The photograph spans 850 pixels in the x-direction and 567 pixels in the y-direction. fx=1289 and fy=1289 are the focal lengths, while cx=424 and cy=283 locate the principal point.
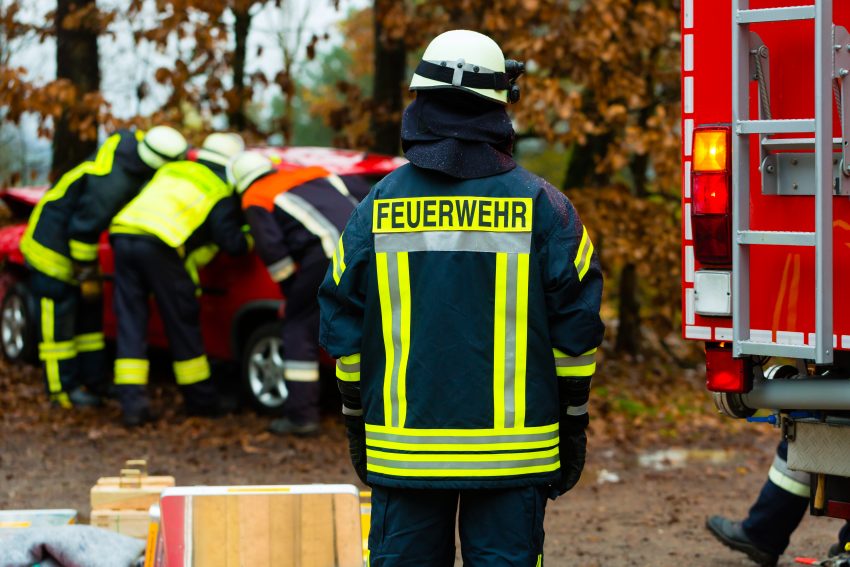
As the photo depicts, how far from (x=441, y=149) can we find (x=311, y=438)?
4992mm

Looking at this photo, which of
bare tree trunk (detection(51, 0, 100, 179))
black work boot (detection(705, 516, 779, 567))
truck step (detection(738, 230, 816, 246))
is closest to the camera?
truck step (detection(738, 230, 816, 246))

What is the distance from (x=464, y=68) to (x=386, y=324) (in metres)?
0.73

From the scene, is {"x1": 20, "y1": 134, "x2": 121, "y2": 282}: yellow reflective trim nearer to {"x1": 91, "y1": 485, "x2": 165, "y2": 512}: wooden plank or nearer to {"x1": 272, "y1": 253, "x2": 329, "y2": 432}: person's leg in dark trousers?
{"x1": 272, "y1": 253, "x2": 329, "y2": 432}: person's leg in dark trousers

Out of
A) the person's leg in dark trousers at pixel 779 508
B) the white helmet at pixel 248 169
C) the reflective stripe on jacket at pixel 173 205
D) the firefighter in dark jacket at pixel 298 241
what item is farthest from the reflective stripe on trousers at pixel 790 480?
the reflective stripe on jacket at pixel 173 205

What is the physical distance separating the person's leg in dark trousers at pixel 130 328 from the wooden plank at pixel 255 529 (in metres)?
4.20

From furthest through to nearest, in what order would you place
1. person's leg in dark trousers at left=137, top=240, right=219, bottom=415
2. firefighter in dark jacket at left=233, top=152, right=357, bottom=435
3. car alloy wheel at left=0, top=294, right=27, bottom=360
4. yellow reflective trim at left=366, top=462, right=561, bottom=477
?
car alloy wheel at left=0, top=294, right=27, bottom=360 < person's leg in dark trousers at left=137, top=240, right=219, bottom=415 < firefighter in dark jacket at left=233, top=152, right=357, bottom=435 < yellow reflective trim at left=366, top=462, right=561, bottom=477

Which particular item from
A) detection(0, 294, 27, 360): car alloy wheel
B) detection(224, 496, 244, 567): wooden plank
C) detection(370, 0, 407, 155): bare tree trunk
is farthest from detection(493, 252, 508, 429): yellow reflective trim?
detection(370, 0, 407, 155): bare tree trunk

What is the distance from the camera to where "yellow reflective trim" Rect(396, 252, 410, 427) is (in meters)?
3.54

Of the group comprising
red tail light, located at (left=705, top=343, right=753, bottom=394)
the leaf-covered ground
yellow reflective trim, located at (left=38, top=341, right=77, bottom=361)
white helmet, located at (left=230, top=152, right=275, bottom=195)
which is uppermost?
white helmet, located at (left=230, top=152, right=275, bottom=195)

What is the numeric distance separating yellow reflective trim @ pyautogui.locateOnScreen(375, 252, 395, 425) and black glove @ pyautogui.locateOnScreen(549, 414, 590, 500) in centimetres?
54

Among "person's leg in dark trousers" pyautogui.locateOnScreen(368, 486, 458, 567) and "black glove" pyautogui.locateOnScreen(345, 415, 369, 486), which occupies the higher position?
"black glove" pyautogui.locateOnScreen(345, 415, 369, 486)

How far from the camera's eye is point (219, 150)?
857 cm

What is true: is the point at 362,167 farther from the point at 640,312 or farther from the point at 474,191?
the point at 474,191

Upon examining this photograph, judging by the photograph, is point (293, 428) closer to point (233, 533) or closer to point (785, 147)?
point (233, 533)
